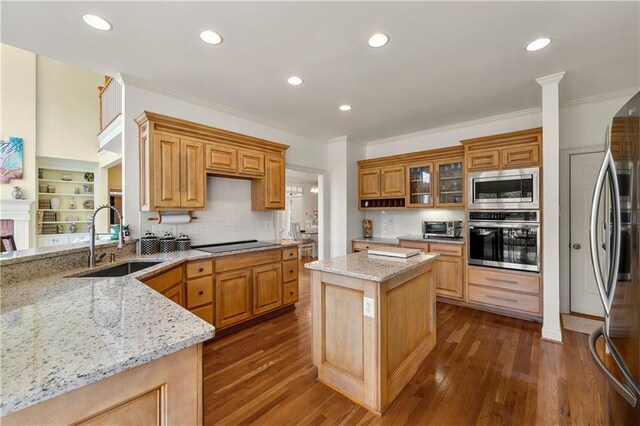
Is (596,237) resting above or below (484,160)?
below

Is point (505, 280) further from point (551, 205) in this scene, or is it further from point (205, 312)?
point (205, 312)

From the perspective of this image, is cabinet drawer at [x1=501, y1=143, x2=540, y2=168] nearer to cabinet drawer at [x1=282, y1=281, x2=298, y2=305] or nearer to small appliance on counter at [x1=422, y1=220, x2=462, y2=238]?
small appliance on counter at [x1=422, y1=220, x2=462, y2=238]

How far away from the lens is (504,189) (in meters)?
3.52

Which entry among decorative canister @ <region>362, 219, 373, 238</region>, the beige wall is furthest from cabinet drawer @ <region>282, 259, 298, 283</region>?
the beige wall

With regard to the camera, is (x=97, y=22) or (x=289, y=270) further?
(x=289, y=270)

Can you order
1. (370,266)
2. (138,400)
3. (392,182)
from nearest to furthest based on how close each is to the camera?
(138,400)
(370,266)
(392,182)

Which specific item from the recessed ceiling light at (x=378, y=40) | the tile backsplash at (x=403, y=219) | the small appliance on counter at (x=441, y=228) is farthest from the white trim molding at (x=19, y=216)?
the small appliance on counter at (x=441, y=228)

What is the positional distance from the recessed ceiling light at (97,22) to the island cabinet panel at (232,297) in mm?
2299

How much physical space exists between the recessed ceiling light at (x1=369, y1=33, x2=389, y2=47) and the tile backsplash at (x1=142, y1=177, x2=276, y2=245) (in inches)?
94.8

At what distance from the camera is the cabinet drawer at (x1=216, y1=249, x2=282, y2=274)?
302 centimetres

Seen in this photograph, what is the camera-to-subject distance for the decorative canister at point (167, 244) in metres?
2.97

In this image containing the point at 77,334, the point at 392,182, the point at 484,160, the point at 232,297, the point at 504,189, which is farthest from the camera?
the point at 392,182

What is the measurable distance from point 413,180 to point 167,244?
12.2 ft

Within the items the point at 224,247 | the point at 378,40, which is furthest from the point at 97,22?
the point at 224,247
